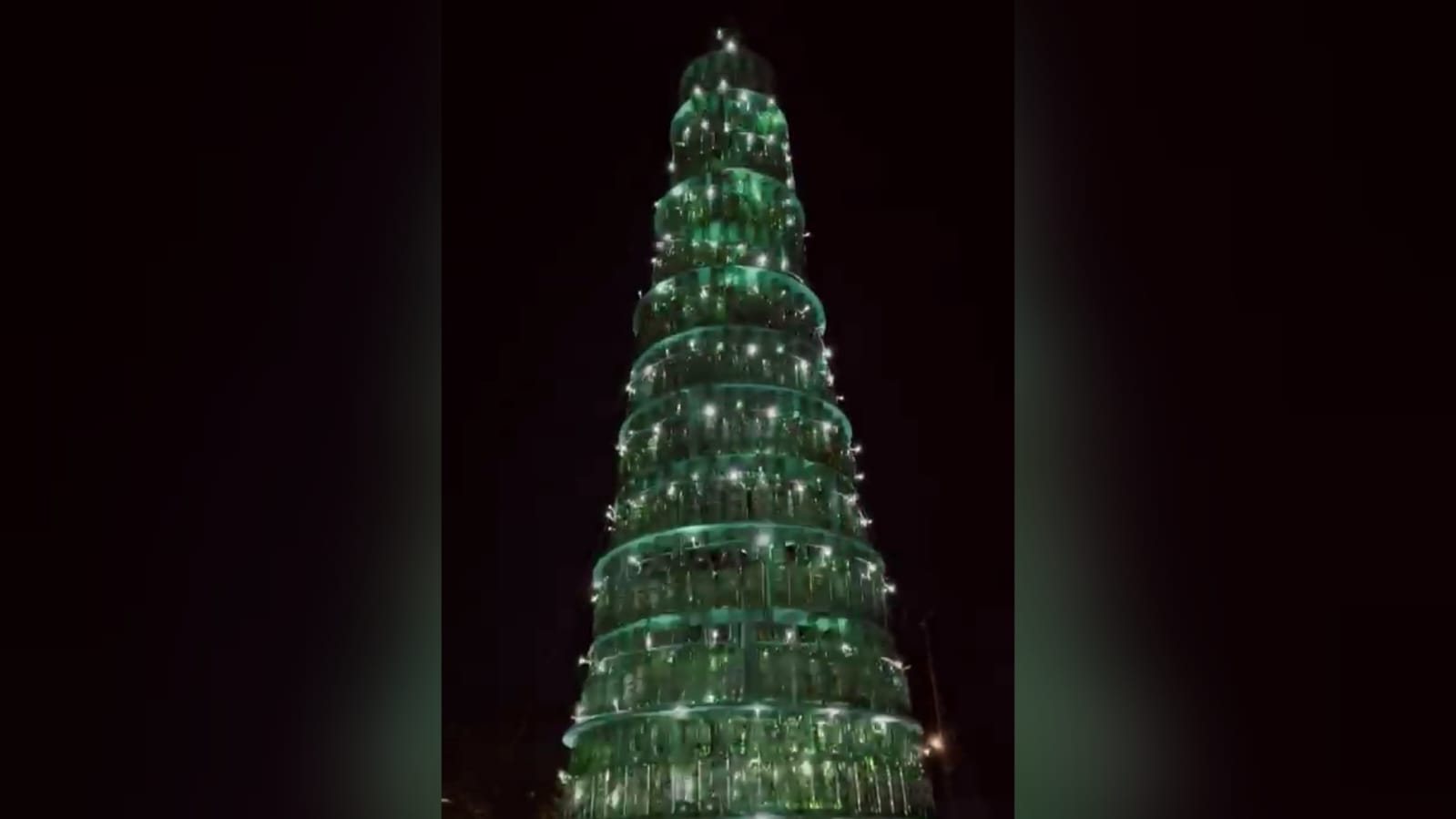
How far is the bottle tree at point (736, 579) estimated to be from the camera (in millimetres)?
12000

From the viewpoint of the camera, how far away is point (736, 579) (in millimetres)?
12602

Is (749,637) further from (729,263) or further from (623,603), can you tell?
(729,263)

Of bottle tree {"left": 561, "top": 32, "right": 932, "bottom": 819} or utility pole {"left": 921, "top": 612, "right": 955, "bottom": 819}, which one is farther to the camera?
utility pole {"left": 921, "top": 612, "right": 955, "bottom": 819}

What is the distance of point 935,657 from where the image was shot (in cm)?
2192

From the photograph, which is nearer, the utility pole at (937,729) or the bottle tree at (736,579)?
the bottle tree at (736,579)

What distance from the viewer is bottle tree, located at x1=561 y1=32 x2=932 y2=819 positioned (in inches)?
A: 472

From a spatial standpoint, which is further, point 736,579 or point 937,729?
point 937,729

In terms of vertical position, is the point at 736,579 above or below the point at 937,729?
above

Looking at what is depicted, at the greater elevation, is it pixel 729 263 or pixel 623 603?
pixel 729 263
